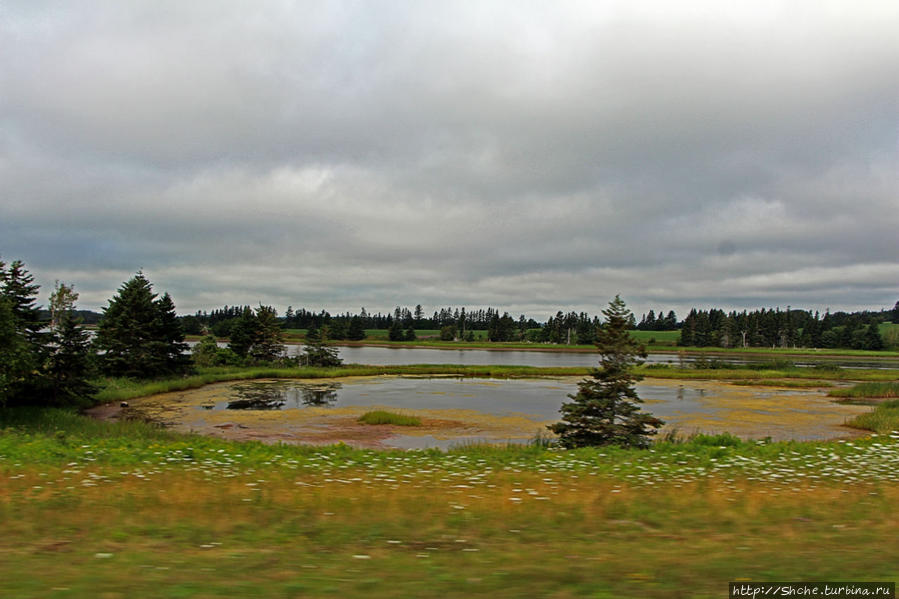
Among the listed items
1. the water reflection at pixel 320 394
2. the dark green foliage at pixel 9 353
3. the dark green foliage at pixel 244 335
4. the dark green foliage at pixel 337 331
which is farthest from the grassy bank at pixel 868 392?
the dark green foliage at pixel 337 331

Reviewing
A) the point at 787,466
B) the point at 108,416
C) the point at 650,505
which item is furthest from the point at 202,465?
the point at 108,416

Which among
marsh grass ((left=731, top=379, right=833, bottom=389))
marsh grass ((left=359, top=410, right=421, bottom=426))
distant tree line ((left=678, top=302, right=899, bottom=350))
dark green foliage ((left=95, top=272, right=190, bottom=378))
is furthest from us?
distant tree line ((left=678, top=302, right=899, bottom=350))

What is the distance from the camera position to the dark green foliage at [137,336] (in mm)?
46750

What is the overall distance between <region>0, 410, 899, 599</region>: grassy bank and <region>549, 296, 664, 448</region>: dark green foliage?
21.8 feet

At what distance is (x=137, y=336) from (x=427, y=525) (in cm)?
4820

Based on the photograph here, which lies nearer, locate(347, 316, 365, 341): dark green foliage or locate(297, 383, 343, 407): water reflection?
locate(297, 383, 343, 407): water reflection

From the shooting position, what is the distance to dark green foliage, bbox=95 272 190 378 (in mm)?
46750

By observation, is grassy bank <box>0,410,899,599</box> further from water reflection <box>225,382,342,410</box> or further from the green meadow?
water reflection <box>225,382,342,410</box>

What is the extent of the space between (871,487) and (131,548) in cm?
1071

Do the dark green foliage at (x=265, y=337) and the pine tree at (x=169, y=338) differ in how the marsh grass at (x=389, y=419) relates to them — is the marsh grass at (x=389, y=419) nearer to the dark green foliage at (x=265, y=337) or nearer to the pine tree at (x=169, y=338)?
the pine tree at (x=169, y=338)

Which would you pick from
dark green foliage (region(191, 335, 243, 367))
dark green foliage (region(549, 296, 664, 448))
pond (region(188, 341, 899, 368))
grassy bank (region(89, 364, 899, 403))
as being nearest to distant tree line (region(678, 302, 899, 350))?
pond (region(188, 341, 899, 368))

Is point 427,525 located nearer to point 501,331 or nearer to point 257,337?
point 257,337

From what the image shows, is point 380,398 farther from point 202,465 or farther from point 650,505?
point 650,505

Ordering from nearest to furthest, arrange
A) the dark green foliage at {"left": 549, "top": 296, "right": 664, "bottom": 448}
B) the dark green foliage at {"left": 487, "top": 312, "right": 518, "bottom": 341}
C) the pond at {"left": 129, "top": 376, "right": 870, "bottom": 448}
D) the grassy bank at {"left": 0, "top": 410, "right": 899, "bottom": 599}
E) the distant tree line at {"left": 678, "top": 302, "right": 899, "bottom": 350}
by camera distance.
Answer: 1. the grassy bank at {"left": 0, "top": 410, "right": 899, "bottom": 599}
2. the dark green foliage at {"left": 549, "top": 296, "right": 664, "bottom": 448}
3. the pond at {"left": 129, "top": 376, "right": 870, "bottom": 448}
4. the distant tree line at {"left": 678, "top": 302, "right": 899, "bottom": 350}
5. the dark green foliage at {"left": 487, "top": 312, "right": 518, "bottom": 341}
